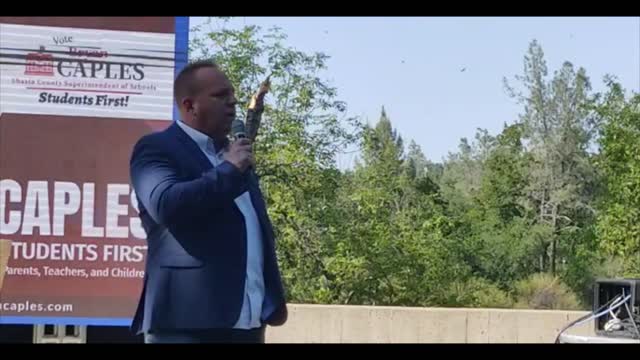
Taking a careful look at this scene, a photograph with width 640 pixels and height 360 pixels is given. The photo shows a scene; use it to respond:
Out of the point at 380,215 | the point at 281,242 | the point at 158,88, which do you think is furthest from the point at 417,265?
the point at 158,88

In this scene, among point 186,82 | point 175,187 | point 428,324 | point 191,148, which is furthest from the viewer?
point 428,324

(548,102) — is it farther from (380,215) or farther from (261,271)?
(261,271)

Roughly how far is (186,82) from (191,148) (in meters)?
0.51

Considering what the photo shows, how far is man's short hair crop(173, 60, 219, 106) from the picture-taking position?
24.1ft

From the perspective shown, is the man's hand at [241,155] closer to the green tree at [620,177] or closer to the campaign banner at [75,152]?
the campaign banner at [75,152]

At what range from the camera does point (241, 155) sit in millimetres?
7215

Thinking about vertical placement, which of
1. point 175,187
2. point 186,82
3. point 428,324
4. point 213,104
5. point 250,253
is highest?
point 186,82

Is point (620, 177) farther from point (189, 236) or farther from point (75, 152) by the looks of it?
point (75, 152)

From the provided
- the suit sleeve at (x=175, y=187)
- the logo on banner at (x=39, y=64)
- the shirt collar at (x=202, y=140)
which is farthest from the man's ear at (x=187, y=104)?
the logo on banner at (x=39, y=64)

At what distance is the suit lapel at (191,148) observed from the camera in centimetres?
707

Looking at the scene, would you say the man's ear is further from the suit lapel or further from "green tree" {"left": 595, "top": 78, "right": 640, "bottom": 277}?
"green tree" {"left": 595, "top": 78, "right": 640, "bottom": 277}

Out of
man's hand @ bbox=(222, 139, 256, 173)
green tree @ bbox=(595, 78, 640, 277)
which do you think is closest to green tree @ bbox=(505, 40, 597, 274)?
green tree @ bbox=(595, 78, 640, 277)

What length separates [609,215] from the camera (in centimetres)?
892

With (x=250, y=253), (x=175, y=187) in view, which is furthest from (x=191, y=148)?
(x=250, y=253)
